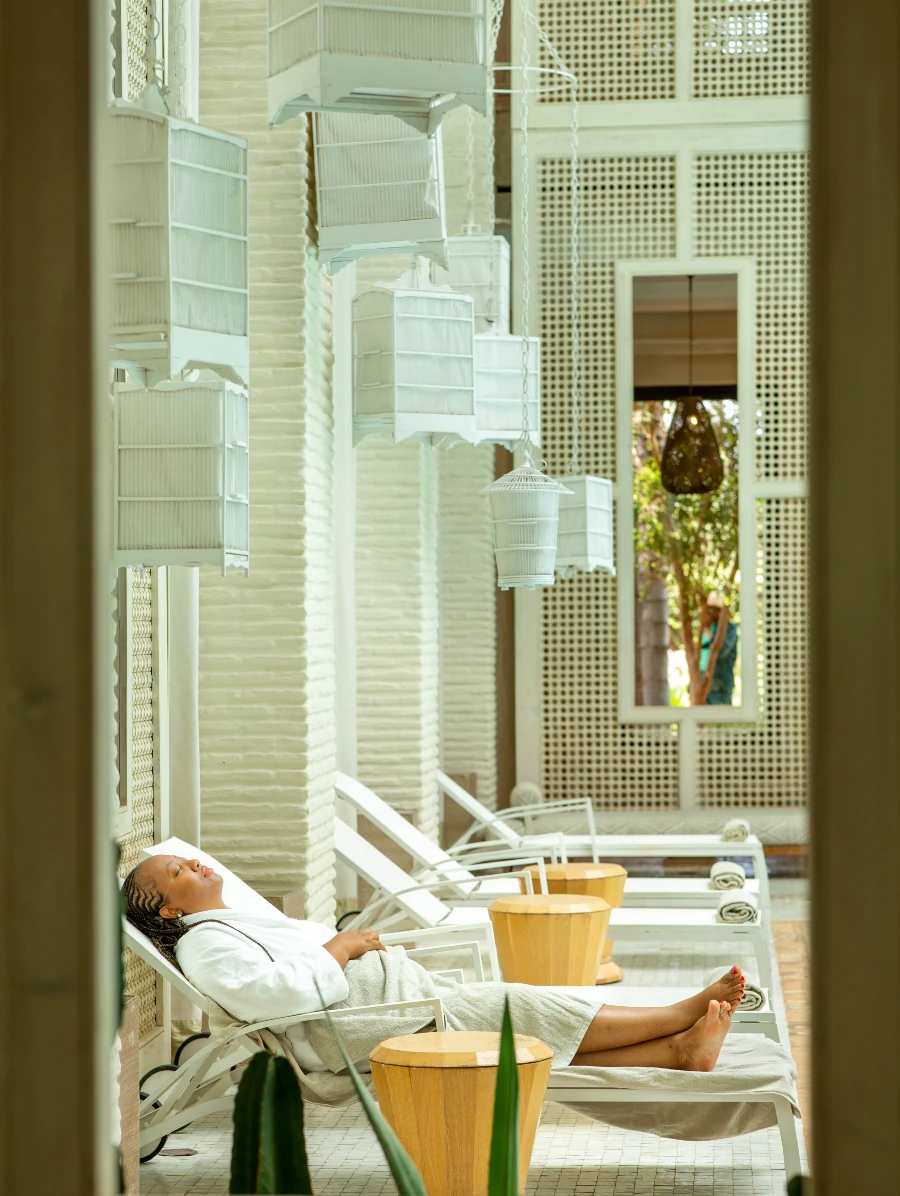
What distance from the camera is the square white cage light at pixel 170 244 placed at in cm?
312

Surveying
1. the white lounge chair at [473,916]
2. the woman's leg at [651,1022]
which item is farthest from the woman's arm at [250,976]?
the white lounge chair at [473,916]

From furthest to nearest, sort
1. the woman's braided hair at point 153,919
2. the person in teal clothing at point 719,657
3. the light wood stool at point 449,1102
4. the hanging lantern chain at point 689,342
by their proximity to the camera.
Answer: the person in teal clothing at point 719,657 < the hanging lantern chain at point 689,342 < the woman's braided hair at point 153,919 < the light wood stool at point 449,1102

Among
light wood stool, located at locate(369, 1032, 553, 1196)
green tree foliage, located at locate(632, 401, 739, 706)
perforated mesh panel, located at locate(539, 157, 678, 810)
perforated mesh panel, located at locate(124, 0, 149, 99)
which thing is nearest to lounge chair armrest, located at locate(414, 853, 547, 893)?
light wood stool, located at locate(369, 1032, 553, 1196)

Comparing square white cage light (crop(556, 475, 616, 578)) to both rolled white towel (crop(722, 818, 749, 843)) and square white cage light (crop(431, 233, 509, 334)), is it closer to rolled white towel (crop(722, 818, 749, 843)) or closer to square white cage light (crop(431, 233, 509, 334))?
square white cage light (crop(431, 233, 509, 334))

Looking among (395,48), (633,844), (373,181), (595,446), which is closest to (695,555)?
(595,446)

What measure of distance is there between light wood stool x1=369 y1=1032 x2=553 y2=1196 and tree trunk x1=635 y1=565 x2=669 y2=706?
8.07m

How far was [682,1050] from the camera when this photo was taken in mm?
4043

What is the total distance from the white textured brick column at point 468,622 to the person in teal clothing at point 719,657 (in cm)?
230

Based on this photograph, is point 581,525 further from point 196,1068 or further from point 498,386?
point 196,1068

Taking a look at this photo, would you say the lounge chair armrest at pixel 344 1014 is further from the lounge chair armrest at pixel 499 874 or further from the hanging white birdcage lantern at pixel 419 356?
the hanging white birdcage lantern at pixel 419 356

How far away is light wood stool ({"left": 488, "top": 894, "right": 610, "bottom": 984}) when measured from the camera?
550 cm

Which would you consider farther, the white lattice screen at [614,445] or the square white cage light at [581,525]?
the white lattice screen at [614,445]
